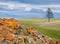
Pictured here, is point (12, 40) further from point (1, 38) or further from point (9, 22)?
point (9, 22)

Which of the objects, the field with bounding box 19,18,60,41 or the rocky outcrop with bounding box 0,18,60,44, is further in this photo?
the field with bounding box 19,18,60,41

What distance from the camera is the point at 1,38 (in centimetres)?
993

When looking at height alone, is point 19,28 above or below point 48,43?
above

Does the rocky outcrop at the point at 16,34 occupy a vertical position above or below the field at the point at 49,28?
above

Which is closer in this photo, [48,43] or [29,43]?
[29,43]

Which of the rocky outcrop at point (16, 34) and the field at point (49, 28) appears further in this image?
the field at point (49, 28)

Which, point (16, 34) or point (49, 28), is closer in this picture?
point (16, 34)

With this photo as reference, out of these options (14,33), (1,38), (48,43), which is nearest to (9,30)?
(14,33)

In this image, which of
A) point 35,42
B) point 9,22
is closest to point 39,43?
point 35,42

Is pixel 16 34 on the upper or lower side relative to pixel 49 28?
upper

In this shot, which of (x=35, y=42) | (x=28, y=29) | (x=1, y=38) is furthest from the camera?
(x=28, y=29)

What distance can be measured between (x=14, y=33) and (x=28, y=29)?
34.7 inches

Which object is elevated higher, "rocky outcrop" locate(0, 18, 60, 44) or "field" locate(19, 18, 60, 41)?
"rocky outcrop" locate(0, 18, 60, 44)

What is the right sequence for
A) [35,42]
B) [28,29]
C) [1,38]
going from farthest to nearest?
[28,29], [35,42], [1,38]
